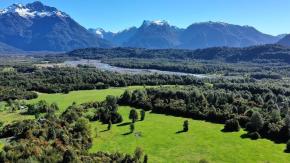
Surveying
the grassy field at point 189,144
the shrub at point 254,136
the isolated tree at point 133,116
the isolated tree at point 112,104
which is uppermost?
the isolated tree at point 112,104

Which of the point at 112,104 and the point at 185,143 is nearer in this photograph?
the point at 185,143

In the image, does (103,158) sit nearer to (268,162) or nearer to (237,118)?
(268,162)

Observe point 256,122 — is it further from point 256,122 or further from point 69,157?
point 69,157

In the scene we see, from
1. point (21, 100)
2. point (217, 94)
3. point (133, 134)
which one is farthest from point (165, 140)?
point (21, 100)

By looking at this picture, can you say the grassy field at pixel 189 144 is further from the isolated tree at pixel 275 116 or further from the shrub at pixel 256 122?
the isolated tree at pixel 275 116

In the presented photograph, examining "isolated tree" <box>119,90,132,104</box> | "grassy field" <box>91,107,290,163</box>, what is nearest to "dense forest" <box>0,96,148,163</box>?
"grassy field" <box>91,107,290,163</box>

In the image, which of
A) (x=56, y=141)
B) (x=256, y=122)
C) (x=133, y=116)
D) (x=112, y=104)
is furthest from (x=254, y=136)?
(x=56, y=141)

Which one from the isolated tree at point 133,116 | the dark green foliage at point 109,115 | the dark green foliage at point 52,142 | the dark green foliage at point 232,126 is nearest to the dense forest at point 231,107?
the dark green foliage at point 232,126

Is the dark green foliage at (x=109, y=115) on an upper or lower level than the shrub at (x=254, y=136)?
upper
